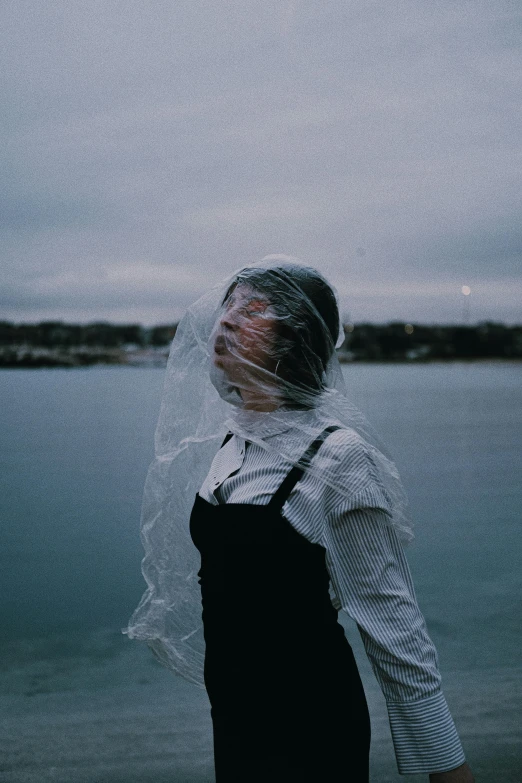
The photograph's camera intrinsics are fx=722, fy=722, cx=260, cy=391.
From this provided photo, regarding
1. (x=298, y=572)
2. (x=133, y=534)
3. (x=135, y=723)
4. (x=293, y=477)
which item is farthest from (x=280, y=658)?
(x=133, y=534)

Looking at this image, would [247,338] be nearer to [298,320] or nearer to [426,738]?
[298,320]

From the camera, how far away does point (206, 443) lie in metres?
1.55

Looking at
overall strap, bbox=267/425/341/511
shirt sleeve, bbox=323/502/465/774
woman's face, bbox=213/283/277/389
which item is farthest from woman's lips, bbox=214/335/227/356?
shirt sleeve, bbox=323/502/465/774

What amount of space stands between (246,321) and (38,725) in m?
2.36

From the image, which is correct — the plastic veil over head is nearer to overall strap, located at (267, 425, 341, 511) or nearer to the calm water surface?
overall strap, located at (267, 425, 341, 511)

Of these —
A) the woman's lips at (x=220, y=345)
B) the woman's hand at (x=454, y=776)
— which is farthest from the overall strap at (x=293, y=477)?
the woman's hand at (x=454, y=776)

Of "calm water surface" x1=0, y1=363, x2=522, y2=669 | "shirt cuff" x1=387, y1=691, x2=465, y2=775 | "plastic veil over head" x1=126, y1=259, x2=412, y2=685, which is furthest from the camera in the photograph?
"calm water surface" x1=0, y1=363, x2=522, y2=669

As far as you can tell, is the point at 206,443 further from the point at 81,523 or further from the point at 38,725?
Answer: the point at 81,523

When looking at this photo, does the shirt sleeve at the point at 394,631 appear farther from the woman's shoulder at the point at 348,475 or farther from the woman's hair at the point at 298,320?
the woman's hair at the point at 298,320

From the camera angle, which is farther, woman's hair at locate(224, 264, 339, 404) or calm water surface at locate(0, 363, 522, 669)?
calm water surface at locate(0, 363, 522, 669)

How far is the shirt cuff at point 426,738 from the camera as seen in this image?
1.04 metres

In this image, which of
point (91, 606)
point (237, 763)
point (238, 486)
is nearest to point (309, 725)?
point (237, 763)

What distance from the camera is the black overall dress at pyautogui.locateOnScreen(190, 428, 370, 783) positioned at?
3.52 feet

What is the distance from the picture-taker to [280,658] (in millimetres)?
1092
